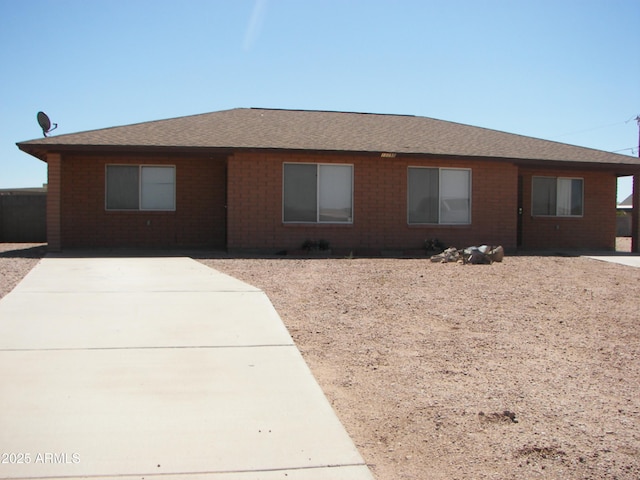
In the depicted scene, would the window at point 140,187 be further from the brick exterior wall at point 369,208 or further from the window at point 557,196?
the window at point 557,196

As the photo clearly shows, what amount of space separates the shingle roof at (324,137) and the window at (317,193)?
672 mm

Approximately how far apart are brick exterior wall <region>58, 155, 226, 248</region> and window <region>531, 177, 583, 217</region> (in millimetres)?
9619

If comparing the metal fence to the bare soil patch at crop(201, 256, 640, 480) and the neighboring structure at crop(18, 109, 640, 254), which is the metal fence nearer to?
the neighboring structure at crop(18, 109, 640, 254)

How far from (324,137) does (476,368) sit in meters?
12.1

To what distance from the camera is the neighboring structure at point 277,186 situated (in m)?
15.7

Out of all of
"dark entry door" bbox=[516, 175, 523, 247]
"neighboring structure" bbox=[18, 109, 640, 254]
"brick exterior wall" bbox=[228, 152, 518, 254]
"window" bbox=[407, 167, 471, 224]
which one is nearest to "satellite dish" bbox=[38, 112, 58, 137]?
"neighboring structure" bbox=[18, 109, 640, 254]

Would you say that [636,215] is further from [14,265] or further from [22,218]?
[22,218]

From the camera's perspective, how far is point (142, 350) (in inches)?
232

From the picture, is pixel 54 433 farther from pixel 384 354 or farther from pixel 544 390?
pixel 544 390

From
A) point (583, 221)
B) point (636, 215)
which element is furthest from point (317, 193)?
point (636, 215)

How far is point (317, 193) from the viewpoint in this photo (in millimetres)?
16234

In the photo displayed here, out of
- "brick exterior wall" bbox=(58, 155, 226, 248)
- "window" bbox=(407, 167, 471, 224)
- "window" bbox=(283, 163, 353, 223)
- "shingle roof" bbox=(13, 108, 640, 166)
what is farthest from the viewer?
"window" bbox=(407, 167, 471, 224)

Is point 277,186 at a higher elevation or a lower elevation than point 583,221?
higher

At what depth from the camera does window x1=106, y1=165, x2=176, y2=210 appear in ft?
54.2
